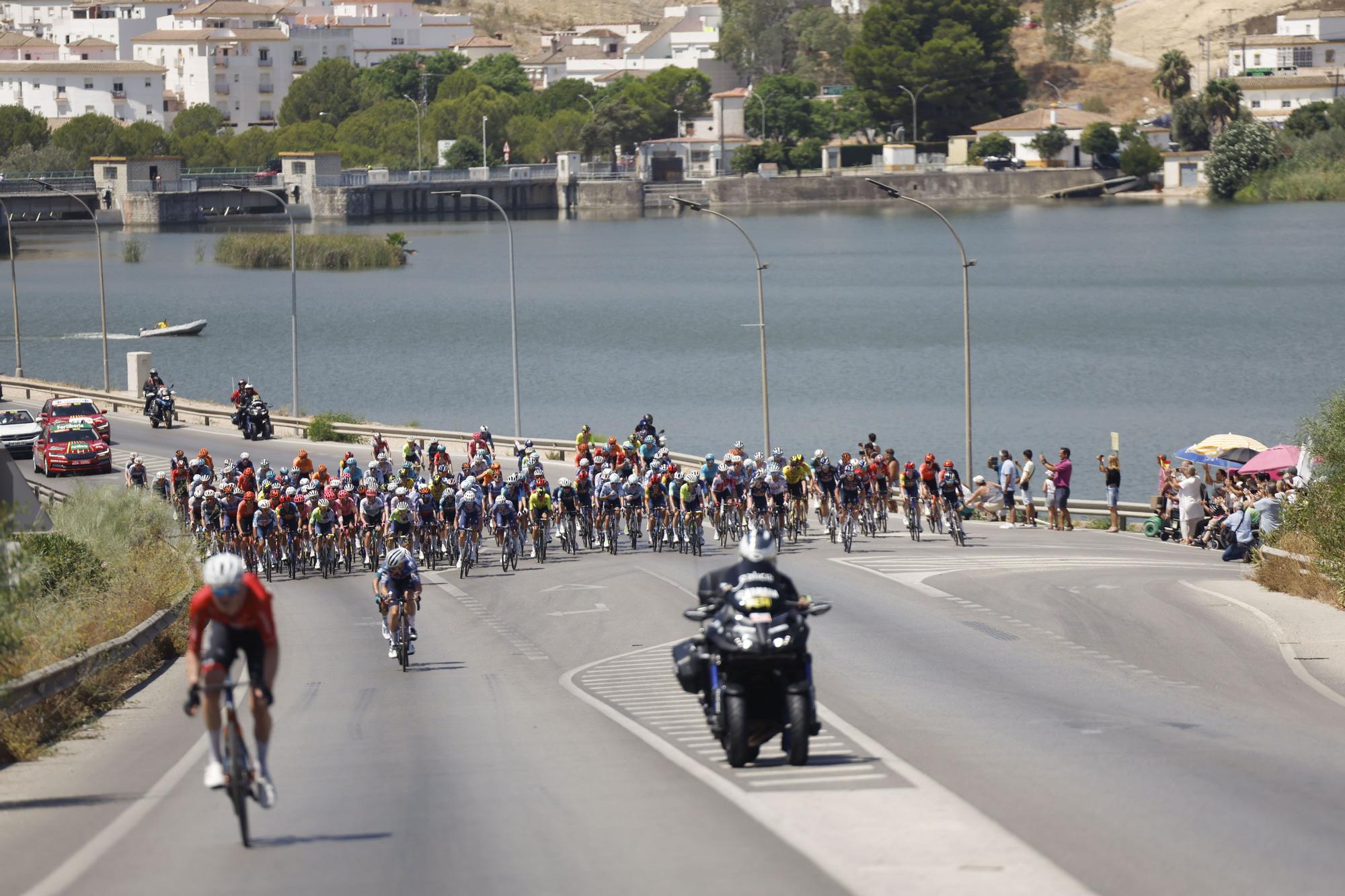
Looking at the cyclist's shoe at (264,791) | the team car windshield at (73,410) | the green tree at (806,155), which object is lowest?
the team car windshield at (73,410)

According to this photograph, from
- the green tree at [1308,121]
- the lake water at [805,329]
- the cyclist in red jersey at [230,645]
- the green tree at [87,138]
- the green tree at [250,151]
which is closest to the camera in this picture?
the cyclist in red jersey at [230,645]

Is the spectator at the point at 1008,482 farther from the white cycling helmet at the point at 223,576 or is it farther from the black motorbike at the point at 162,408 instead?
the black motorbike at the point at 162,408

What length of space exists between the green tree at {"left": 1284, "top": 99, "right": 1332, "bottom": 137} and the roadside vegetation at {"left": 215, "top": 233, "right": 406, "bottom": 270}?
79228mm

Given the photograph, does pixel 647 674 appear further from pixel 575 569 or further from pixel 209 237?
pixel 209 237

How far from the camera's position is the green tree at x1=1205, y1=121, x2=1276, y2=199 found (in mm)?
167250

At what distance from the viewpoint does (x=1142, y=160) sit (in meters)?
186

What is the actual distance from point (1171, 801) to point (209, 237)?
164582 millimetres

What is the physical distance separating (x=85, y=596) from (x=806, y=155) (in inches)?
6904

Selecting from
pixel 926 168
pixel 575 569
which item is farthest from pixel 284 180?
pixel 575 569

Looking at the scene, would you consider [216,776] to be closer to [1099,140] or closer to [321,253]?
[321,253]

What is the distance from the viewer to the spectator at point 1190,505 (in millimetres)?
34406

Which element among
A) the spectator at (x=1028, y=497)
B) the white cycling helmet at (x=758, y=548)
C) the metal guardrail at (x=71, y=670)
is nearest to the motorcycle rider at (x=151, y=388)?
the spectator at (x=1028, y=497)

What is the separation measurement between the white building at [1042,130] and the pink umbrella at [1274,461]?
157597mm

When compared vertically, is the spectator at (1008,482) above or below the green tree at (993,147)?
below
